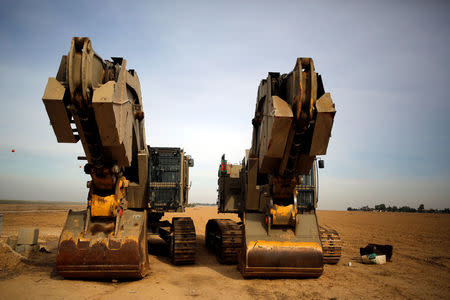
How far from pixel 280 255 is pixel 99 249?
13.8ft

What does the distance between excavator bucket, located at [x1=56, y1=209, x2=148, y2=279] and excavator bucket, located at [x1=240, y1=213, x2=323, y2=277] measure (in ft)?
8.63

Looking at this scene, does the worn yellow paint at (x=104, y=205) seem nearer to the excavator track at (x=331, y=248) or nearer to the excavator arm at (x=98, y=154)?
the excavator arm at (x=98, y=154)

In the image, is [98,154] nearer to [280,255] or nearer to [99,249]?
[99,249]

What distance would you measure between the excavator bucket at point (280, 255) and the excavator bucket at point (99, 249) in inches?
104

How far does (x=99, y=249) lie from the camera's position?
22.2 feet

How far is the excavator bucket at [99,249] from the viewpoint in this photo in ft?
21.9

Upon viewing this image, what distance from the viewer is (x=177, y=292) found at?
6602mm

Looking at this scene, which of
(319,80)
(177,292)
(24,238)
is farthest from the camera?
(24,238)

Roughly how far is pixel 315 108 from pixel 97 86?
16.2 ft

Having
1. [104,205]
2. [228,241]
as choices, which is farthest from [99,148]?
[228,241]

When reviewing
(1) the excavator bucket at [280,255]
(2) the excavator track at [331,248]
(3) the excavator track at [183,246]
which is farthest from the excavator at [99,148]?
(2) the excavator track at [331,248]

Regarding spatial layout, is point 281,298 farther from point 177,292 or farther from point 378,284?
point 378,284

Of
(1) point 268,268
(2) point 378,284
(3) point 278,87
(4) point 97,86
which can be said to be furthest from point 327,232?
(4) point 97,86

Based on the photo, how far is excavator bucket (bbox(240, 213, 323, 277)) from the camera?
7238mm
